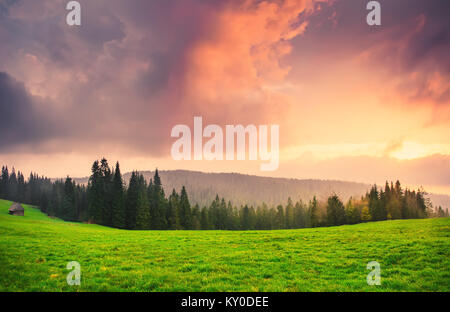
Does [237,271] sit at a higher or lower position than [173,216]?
higher

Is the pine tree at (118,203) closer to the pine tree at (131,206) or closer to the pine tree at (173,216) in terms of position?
the pine tree at (131,206)

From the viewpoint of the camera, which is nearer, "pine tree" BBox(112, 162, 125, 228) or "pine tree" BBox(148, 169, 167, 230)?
"pine tree" BBox(112, 162, 125, 228)

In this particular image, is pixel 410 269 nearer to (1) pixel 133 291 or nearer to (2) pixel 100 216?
(1) pixel 133 291

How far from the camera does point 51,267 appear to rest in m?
12.7

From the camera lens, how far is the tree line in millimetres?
72250

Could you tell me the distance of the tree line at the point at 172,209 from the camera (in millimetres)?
72250

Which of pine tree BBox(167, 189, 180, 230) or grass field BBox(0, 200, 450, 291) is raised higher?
grass field BBox(0, 200, 450, 291)

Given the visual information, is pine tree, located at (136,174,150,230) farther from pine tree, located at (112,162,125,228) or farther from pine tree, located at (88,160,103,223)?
pine tree, located at (88,160,103,223)

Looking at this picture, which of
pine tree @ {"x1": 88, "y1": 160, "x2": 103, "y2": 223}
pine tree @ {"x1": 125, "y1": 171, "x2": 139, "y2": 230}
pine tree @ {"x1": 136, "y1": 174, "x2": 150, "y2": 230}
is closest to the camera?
pine tree @ {"x1": 136, "y1": 174, "x2": 150, "y2": 230}

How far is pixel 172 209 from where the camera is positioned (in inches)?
3132

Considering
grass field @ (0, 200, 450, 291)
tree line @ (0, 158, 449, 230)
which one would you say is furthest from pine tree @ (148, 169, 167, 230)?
grass field @ (0, 200, 450, 291)

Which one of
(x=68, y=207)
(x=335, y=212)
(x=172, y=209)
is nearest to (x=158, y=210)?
(x=172, y=209)

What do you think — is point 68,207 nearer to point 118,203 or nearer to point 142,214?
point 118,203

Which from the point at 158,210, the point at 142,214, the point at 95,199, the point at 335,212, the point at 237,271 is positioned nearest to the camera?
the point at 237,271
